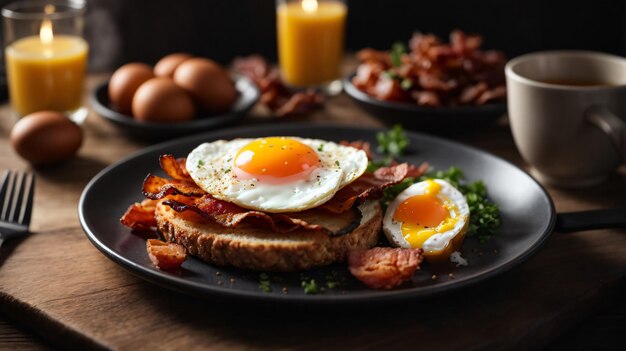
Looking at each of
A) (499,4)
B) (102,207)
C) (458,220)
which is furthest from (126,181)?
(499,4)

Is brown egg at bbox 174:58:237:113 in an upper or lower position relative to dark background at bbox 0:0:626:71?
A: upper

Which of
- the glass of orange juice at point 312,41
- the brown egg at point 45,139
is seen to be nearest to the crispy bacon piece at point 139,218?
the brown egg at point 45,139

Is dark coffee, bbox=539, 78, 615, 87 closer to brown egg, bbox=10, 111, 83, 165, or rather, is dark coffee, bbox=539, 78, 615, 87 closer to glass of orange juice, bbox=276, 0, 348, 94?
glass of orange juice, bbox=276, 0, 348, 94

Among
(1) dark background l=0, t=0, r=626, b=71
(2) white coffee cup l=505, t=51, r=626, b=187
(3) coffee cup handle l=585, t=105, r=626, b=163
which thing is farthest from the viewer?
(1) dark background l=0, t=0, r=626, b=71

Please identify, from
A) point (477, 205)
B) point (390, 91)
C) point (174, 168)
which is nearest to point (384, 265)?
point (477, 205)

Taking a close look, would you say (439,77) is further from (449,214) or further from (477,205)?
(449,214)

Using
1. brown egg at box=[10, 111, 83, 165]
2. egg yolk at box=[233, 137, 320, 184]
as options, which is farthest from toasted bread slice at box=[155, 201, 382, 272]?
brown egg at box=[10, 111, 83, 165]

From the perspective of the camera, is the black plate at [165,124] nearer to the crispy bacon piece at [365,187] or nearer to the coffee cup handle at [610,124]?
the crispy bacon piece at [365,187]
